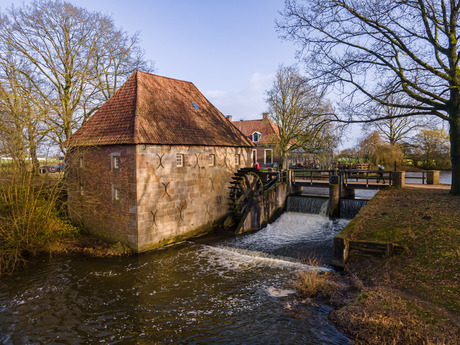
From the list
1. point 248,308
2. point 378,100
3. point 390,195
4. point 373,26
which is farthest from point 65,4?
point 390,195

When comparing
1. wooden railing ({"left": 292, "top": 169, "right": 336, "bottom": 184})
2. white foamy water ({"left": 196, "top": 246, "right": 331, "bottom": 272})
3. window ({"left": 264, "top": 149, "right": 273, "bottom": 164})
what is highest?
window ({"left": 264, "top": 149, "right": 273, "bottom": 164})

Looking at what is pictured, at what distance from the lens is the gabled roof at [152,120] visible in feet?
38.6

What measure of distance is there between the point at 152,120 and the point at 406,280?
10.5 meters

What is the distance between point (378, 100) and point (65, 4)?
18.0 metres

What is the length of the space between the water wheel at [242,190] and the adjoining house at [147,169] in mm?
638

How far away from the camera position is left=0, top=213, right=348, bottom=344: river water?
6.27 meters

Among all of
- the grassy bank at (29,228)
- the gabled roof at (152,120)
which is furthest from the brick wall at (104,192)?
the grassy bank at (29,228)

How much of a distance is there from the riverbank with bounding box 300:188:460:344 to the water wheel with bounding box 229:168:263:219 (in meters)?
6.36

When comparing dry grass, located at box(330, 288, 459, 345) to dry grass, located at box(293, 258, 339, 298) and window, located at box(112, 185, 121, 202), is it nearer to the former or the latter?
dry grass, located at box(293, 258, 339, 298)

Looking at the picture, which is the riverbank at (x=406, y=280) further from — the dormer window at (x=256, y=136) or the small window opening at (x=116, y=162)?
the dormer window at (x=256, y=136)

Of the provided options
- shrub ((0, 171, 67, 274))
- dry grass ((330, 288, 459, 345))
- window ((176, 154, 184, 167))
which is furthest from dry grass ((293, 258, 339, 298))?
shrub ((0, 171, 67, 274))

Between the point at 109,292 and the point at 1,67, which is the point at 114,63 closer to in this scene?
the point at 1,67

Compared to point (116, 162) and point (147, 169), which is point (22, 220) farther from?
point (147, 169)

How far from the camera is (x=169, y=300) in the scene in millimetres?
7785
